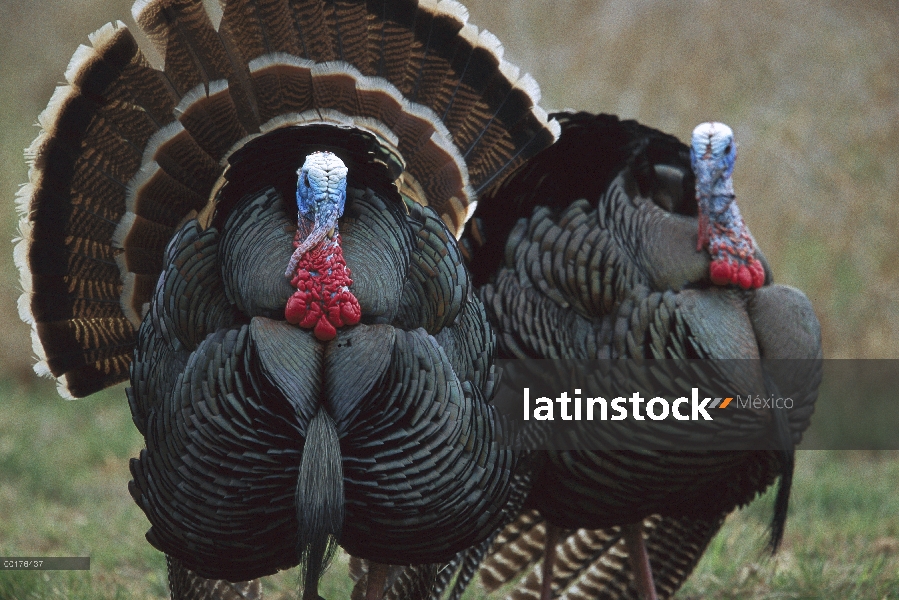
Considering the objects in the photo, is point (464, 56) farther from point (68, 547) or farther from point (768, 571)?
point (68, 547)

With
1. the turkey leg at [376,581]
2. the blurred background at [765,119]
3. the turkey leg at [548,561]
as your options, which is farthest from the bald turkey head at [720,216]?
the blurred background at [765,119]

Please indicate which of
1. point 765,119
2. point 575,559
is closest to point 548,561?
point 575,559

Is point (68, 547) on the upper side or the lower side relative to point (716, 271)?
lower

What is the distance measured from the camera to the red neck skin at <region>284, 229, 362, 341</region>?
10.0 ft

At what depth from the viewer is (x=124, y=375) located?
416 cm

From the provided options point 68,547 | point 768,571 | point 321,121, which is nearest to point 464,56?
point 321,121

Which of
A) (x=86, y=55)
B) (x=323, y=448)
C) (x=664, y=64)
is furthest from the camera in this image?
(x=664, y=64)

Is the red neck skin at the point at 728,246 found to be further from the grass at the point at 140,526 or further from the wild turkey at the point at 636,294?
the grass at the point at 140,526

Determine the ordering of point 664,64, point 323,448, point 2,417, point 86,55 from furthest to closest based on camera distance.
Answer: point 664,64 < point 2,417 < point 86,55 < point 323,448

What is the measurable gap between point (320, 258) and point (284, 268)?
137mm

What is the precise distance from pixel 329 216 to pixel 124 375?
1.42 metres

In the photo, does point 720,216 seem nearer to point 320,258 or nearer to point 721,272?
point 721,272

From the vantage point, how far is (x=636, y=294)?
3838 millimetres

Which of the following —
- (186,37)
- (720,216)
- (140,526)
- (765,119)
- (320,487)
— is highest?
(765,119)
